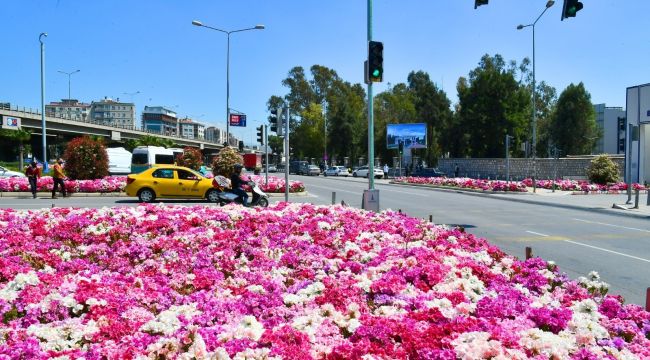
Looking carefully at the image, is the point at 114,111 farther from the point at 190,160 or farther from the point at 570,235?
the point at 570,235

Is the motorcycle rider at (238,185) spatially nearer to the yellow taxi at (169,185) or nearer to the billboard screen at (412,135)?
the yellow taxi at (169,185)

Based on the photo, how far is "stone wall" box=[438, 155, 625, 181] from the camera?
45906 millimetres

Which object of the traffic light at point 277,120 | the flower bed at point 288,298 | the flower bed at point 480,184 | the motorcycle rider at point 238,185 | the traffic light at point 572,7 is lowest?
the flower bed at point 480,184

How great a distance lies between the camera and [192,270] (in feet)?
20.7

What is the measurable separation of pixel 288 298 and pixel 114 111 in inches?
8111

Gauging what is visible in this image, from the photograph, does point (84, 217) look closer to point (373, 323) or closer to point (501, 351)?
point (373, 323)

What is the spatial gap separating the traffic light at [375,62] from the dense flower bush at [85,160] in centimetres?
A: 2075

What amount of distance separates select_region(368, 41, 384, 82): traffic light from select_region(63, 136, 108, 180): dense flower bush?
20752mm

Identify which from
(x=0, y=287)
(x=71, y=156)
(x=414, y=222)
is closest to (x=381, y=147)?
(x=71, y=156)

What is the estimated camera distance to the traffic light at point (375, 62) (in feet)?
→ 41.6

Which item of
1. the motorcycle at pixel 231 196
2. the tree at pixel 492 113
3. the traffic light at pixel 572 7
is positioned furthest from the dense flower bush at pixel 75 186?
the tree at pixel 492 113

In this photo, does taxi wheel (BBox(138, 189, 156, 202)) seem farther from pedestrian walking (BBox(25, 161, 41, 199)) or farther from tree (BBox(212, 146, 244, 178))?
tree (BBox(212, 146, 244, 178))

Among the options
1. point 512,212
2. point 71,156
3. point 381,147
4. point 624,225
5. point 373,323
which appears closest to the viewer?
point 373,323

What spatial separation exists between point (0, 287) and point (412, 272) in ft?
13.3
